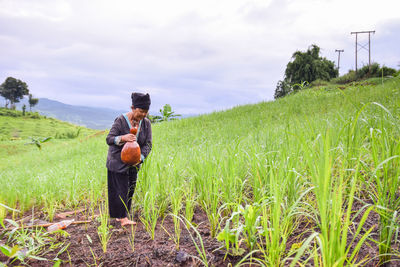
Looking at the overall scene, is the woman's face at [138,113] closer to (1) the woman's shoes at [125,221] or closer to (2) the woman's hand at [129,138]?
(2) the woman's hand at [129,138]

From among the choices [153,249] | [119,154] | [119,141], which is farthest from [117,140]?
[153,249]

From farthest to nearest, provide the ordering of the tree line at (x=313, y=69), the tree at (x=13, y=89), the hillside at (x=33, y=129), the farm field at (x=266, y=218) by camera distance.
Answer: the tree at (x=13, y=89) < the tree line at (x=313, y=69) < the hillside at (x=33, y=129) < the farm field at (x=266, y=218)

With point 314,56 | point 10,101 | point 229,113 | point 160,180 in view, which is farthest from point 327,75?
point 10,101

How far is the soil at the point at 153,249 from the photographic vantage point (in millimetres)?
1798

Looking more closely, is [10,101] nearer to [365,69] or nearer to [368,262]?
[365,69]

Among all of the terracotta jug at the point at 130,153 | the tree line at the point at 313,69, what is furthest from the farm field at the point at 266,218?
the tree line at the point at 313,69

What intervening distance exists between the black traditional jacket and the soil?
1.95ft

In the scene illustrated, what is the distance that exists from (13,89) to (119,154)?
240 ft

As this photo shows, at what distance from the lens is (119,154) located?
109 inches

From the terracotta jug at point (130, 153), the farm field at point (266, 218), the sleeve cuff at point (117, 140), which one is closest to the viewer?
the farm field at point (266, 218)

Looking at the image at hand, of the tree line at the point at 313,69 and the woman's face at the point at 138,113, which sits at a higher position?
the tree line at the point at 313,69

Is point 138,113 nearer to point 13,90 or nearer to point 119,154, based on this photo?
point 119,154

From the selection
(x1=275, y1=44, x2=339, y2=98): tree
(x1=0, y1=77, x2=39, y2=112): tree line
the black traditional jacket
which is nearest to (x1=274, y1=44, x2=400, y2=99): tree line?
(x1=275, y1=44, x2=339, y2=98): tree

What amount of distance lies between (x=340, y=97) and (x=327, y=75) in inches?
732
